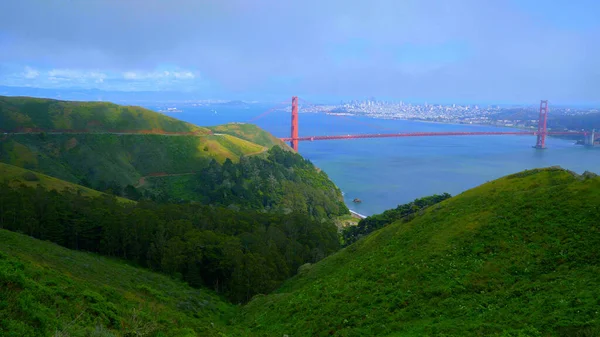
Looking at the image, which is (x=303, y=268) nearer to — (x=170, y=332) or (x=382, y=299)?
(x=382, y=299)

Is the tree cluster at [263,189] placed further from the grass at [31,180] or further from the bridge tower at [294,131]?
the bridge tower at [294,131]

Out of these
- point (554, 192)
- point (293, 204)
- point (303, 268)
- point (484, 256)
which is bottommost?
point (293, 204)

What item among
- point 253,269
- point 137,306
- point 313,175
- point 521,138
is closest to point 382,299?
point 137,306

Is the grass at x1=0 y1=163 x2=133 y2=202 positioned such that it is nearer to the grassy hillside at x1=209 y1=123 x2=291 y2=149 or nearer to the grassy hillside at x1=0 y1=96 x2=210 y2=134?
the grassy hillside at x1=0 y1=96 x2=210 y2=134

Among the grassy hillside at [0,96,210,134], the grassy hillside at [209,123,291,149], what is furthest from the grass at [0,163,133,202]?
the grassy hillside at [209,123,291,149]

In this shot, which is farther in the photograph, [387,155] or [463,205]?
[387,155]

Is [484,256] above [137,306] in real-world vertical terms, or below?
above
